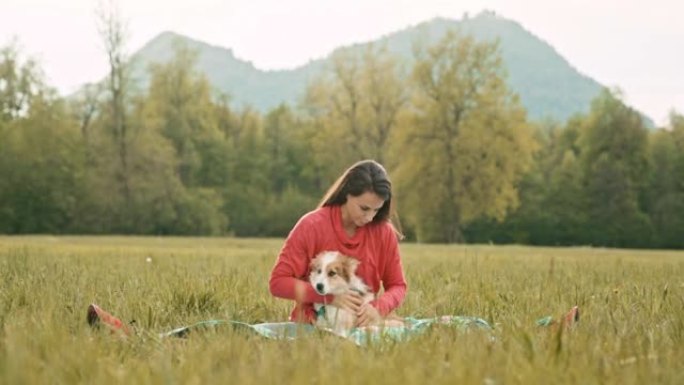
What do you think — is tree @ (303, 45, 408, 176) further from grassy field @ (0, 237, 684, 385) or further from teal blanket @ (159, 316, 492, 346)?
teal blanket @ (159, 316, 492, 346)

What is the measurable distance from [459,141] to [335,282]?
46.7 meters

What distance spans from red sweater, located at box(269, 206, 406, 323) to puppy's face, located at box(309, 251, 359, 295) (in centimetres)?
15

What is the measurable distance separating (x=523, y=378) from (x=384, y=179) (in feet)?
9.84

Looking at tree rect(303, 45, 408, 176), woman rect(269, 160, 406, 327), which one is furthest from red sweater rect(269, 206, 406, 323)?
tree rect(303, 45, 408, 176)

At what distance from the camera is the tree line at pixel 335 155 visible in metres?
52.3

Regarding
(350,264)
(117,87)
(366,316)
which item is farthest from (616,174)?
(366,316)

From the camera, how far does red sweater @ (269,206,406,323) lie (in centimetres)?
575

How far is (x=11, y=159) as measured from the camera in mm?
57750

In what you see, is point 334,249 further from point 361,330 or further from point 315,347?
point 315,347

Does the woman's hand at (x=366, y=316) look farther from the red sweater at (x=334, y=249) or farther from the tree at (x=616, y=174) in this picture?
the tree at (x=616, y=174)

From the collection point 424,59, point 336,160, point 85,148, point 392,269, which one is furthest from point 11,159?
point 392,269

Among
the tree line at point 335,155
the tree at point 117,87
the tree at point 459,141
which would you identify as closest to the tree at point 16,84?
the tree line at point 335,155

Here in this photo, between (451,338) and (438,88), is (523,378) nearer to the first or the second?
(451,338)

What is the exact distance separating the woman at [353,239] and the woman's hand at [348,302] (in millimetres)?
47
